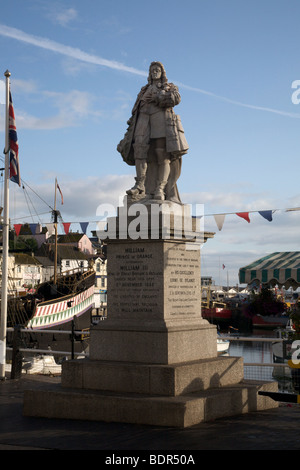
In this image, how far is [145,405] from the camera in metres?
7.91

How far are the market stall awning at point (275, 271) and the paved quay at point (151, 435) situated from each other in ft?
24.1

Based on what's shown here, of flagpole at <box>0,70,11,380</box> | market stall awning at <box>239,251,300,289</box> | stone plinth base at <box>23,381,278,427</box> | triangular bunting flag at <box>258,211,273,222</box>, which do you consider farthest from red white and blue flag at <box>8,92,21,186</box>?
stone plinth base at <box>23,381,278,427</box>

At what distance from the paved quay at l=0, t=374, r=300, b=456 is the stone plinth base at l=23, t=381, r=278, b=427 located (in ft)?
0.46

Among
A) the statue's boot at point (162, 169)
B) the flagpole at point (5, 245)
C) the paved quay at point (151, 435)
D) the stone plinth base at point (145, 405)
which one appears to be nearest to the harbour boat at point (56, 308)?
the flagpole at point (5, 245)

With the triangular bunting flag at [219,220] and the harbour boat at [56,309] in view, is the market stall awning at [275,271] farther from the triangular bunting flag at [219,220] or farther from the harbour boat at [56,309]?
the harbour boat at [56,309]

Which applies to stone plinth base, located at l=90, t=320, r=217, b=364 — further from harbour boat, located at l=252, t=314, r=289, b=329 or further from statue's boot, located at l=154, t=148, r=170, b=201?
harbour boat, located at l=252, t=314, r=289, b=329

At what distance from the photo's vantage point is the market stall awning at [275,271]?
15836 mm

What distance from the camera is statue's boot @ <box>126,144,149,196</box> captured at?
9992mm

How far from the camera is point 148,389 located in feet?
27.4

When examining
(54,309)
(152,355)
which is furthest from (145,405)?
(54,309)

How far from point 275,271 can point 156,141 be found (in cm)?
731
